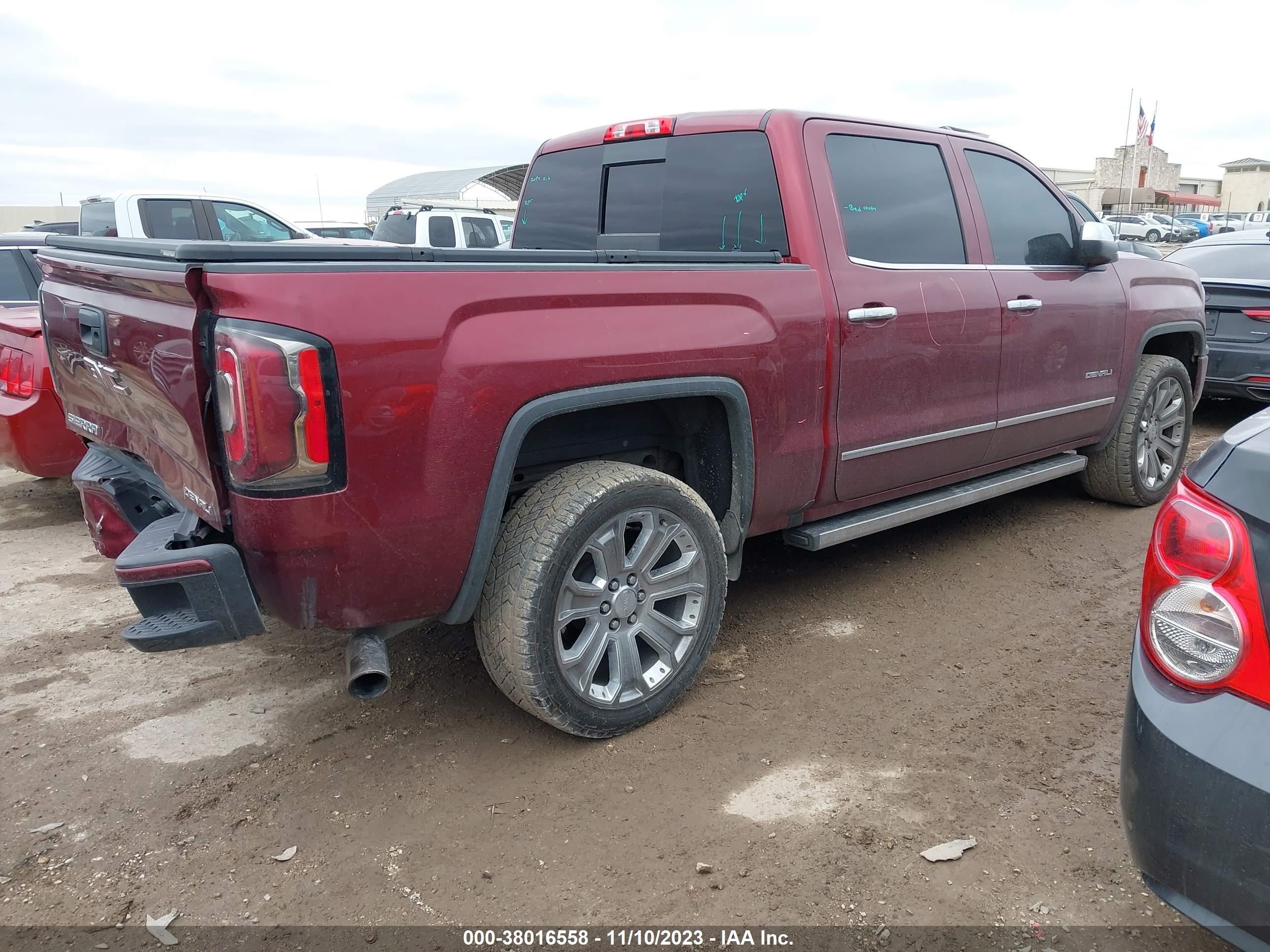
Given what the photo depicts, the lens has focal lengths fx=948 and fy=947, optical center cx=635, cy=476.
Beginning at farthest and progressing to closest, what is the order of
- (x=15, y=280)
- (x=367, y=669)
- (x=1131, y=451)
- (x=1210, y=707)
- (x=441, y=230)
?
(x=441, y=230) < (x=15, y=280) < (x=1131, y=451) < (x=367, y=669) < (x=1210, y=707)

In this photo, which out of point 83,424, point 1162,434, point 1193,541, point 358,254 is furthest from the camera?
point 1162,434

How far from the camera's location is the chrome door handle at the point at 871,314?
11.2ft

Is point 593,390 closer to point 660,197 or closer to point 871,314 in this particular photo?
point 871,314

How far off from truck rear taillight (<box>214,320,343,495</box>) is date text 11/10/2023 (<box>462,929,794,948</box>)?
1152 millimetres

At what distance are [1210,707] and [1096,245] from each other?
3.17 metres

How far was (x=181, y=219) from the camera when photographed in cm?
1081

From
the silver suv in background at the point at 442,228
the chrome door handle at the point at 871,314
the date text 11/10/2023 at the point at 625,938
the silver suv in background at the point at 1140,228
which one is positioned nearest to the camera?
the date text 11/10/2023 at the point at 625,938

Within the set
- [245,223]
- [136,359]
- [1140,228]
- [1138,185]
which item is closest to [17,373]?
[136,359]

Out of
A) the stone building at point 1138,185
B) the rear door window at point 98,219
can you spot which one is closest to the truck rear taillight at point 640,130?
the rear door window at point 98,219

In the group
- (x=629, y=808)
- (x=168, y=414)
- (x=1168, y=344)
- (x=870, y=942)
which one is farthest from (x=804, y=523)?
(x=1168, y=344)

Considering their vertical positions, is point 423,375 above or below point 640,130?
below

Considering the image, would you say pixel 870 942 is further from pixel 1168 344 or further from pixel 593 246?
pixel 1168 344

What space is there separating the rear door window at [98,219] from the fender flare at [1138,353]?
10.0 metres

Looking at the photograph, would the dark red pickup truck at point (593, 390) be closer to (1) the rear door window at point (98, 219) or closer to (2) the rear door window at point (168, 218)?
(2) the rear door window at point (168, 218)
